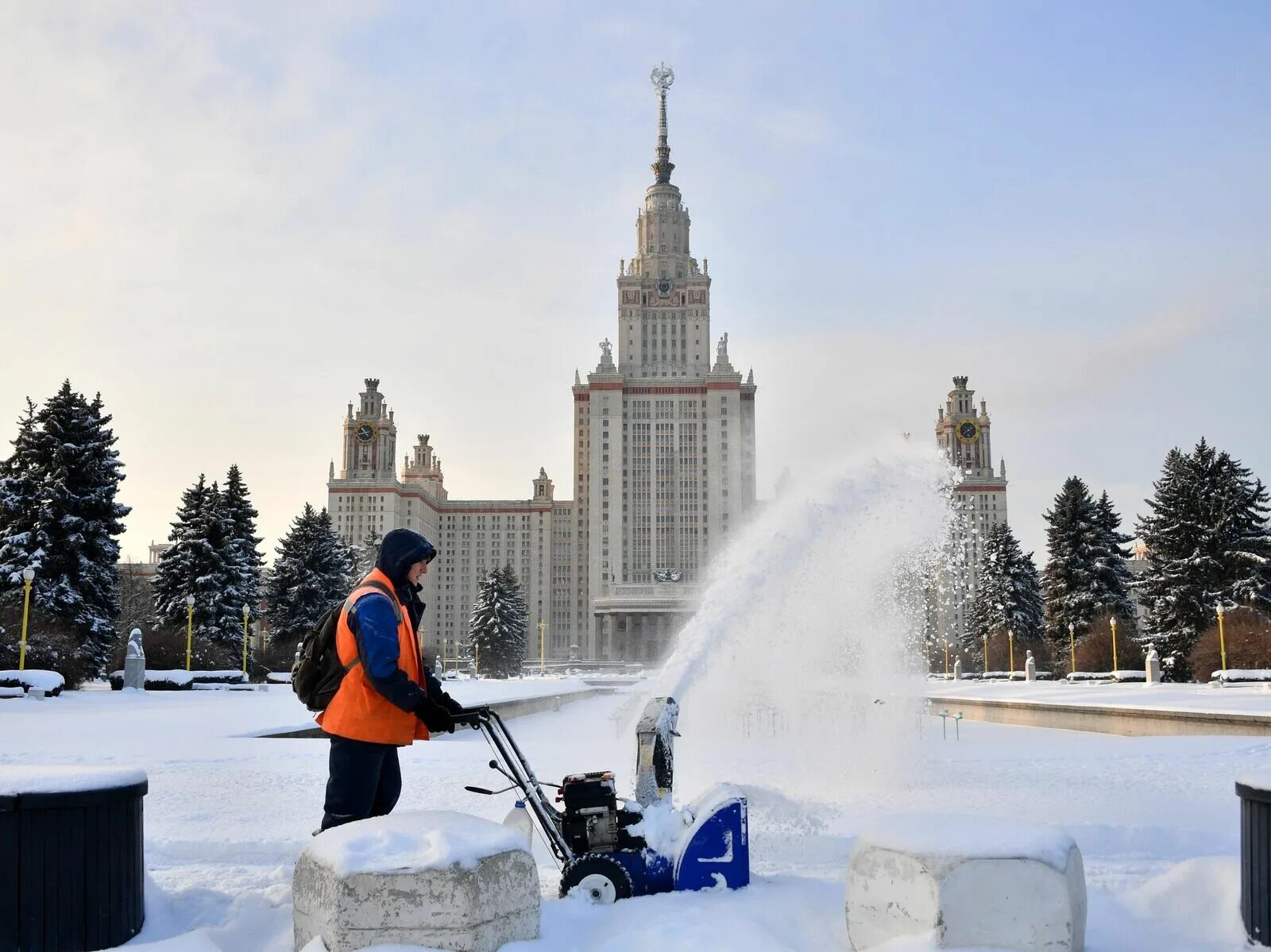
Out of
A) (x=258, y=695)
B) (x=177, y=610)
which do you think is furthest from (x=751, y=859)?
(x=177, y=610)

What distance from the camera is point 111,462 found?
3653 cm

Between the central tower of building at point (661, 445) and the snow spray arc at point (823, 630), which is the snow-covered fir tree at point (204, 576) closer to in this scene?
the snow spray arc at point (823, 630)

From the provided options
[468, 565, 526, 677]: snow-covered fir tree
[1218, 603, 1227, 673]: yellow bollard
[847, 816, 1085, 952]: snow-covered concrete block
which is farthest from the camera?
[468, 565, 526, 677]: snow-covered fir tree

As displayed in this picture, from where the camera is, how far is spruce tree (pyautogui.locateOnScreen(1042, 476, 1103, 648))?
162ft

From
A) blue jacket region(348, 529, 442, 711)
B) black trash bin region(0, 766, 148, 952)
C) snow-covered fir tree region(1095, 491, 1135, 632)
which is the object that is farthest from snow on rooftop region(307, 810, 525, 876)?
snow-covered fir tree region(1095, 491, 1135, 632)

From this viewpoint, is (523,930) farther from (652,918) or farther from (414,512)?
(414,512)

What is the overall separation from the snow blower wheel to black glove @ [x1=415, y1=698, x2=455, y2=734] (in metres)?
0.93

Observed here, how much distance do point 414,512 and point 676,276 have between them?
40.2 meters

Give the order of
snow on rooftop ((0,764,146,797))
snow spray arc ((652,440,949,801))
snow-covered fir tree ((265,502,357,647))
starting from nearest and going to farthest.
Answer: snow on rooftop ((0,764,146,797))
snow spray arc ((652,440,949,801))
snow-covered fir tree ((265,502,357,647))

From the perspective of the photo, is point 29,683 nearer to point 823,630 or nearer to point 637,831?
point 823,630

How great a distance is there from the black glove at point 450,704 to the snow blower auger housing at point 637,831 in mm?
73

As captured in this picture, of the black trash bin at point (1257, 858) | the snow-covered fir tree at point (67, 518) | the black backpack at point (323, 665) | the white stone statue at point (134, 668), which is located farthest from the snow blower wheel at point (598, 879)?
the snow-covered fir tree at point (67, 518)

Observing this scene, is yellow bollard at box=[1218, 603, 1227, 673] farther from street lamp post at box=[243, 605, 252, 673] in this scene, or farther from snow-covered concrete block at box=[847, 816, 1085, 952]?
street lamp post at box=[243, 605, 252, 673]

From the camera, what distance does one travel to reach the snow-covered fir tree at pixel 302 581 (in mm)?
55344
